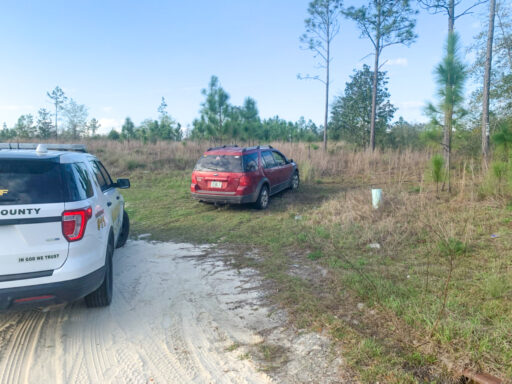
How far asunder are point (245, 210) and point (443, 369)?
6909 mm

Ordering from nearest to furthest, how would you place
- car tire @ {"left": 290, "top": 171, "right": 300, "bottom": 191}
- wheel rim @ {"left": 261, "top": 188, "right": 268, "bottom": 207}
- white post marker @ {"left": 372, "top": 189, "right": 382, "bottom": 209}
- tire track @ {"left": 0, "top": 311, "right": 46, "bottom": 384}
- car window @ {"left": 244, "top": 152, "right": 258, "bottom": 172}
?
tire track @ {"left": 0, "top": 311, "right": 46, "bottom": 384}
white post marker @ {"left": 372, "top": 189, "right": 382, "bottom": 209}
car window @ {"left": 244, "top": 152, "right": 258, "bottom": 172}
wheel rim @ {"left": 261, "top": 188, "right": 268, "bottom": 207}
car tire @ {"left": 290, "top": 171, "right": 300, "bottom": 191}

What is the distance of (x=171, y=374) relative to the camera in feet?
9.25

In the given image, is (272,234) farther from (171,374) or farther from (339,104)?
(339,104)

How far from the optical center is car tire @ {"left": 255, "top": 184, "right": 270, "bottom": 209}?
30.1 feet

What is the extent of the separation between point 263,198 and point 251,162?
3.40 ft

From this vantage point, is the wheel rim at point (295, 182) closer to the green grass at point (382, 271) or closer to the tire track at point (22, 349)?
the green grass at point (382, 271)

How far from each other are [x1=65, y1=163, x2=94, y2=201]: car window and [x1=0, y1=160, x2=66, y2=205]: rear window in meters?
0.07

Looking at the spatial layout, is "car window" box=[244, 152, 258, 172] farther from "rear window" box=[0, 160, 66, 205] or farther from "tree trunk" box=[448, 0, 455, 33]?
"tree trunk" box=[448, 0, 455, 33]

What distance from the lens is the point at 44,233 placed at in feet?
9.82

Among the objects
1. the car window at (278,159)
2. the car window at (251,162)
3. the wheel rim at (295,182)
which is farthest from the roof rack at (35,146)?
the wheel rim at (295,182)

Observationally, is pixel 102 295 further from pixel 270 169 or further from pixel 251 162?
pixel 270 169

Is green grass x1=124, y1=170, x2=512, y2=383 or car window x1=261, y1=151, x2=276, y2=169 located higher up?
car window x1=261, y1=151, x2=276, y2=169

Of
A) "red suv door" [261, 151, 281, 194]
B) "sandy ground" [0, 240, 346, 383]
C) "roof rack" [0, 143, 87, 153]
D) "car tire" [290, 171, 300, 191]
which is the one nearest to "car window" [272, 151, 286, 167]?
"red suv door" [261, 151, 281, 194]

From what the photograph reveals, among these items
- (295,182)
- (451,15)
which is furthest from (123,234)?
(451,15)
